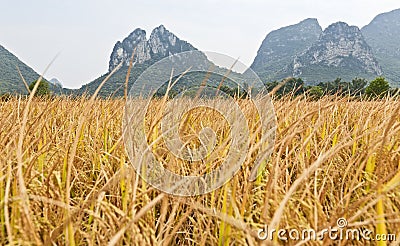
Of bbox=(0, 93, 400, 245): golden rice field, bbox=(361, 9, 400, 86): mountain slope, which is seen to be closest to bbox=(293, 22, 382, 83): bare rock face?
bbox=(361, 9, 400, 86): mountain slope

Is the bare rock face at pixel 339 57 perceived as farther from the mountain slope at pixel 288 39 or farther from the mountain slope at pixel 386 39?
the mountain slope at pixel 288 39

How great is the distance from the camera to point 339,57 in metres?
71.6

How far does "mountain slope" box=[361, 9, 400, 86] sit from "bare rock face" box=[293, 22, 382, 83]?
12.1 feet

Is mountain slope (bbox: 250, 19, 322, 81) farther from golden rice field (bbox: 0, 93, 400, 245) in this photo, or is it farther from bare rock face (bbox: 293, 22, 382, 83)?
golden rice field (bbox: 0, 93, 400, 245)

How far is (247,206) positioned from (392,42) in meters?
110

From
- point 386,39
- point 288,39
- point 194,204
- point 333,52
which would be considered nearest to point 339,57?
point 333,52

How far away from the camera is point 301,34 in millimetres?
101000

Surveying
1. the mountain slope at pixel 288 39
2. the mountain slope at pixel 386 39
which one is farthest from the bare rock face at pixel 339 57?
the mountain slope at pixel 288 39

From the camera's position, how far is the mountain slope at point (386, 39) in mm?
70625

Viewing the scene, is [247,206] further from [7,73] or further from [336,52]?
[336,52]

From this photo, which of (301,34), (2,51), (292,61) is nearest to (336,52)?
(292,61)

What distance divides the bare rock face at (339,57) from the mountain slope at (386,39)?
146 inches

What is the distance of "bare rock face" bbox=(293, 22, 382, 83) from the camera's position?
63.3 m

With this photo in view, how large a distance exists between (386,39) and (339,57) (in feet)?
124
